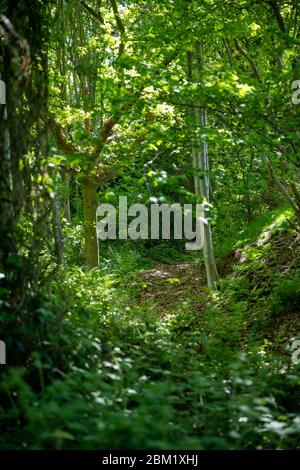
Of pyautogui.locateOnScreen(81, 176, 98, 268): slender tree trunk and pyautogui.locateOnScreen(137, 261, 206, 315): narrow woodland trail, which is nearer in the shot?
pyautogui.locateOnScreen(137, 261, 206, 315): narrow woodland trail

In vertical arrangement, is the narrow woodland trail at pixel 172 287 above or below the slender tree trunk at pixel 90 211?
below

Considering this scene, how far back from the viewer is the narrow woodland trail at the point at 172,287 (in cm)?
954

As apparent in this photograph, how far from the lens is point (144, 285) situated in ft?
22.1

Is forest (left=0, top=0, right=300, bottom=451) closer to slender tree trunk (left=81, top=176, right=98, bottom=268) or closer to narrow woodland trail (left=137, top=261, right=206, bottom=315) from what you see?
narrow woodland trail (left=137, top=261, right=206, bottom=315)

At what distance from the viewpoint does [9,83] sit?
13.0ft

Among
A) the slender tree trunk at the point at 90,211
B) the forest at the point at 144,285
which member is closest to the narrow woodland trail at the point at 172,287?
the forest at the point at 144,285

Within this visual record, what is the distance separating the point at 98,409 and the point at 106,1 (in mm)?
10545

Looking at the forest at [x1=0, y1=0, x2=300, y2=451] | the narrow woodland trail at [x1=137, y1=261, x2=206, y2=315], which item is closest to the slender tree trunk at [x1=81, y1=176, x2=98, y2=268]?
the forest at [x1=0, y1=0, x2=300, y2=451]

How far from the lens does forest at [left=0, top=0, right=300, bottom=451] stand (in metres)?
3.13

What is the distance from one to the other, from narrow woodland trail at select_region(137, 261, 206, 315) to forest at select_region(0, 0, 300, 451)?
201 millimetres

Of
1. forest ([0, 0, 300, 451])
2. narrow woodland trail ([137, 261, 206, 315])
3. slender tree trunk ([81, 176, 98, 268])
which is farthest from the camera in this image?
slender tree trunk ([81, 176, 98, 268])

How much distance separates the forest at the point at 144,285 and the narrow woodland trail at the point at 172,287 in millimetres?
201

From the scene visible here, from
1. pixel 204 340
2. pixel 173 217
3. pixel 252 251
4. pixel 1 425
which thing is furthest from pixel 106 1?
pixel 1 425

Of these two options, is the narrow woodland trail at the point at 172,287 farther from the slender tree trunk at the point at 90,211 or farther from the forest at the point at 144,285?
the slender tree trunk at the point at 90,211
